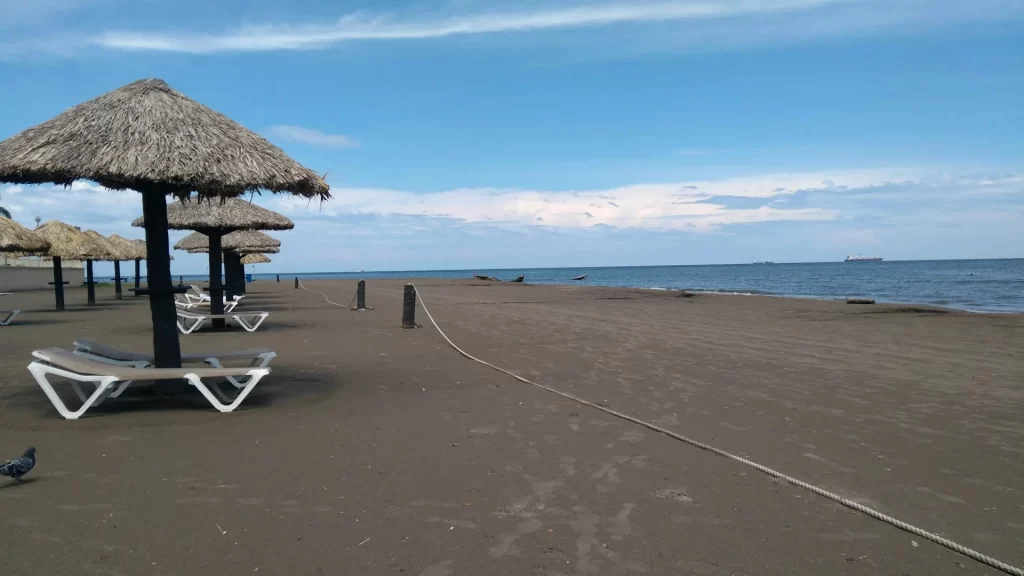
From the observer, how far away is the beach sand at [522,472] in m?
3.26

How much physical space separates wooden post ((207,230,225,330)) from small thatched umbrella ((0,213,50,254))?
459 cm

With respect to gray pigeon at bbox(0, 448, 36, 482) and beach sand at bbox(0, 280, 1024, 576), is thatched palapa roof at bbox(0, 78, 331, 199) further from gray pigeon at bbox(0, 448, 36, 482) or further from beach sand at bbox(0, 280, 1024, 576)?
gray pigeon at bbox(0, 448, 36, 482)

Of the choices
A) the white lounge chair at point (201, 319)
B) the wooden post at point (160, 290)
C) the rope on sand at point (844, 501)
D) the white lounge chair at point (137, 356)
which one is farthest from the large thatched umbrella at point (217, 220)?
the rope on sand at point (844, 501)

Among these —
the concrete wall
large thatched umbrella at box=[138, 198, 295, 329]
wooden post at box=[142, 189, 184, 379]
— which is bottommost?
the concrete wall

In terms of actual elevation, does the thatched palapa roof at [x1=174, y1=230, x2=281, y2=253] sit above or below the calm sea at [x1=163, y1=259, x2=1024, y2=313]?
above

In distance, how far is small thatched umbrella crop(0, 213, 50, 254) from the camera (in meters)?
15.2

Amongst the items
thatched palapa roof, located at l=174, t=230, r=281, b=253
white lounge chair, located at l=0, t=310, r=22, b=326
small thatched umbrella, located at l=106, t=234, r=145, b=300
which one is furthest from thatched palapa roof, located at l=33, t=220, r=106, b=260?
white lounge chair, located at l=0, t=310, r=22, b=326

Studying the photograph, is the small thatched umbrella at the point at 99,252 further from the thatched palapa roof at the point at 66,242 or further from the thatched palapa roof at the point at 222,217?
the thatched palapa roof at the point at 222,217

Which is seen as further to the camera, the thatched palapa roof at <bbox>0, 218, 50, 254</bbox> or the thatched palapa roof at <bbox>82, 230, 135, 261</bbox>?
the thatched palapa roof at <bbox>82, 230, 135, 261</bbox>

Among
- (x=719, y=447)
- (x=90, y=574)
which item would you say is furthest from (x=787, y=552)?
(x=90, y=574)

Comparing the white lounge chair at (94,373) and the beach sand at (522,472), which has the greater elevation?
the white lounge chair at (94,373)

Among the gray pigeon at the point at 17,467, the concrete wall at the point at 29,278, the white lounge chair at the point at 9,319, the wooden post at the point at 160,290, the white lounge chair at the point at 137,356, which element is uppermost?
the wooden post at the point at 160,290

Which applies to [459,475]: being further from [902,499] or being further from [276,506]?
[902,499]

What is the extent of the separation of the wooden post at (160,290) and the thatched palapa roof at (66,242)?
15283 millimetres
